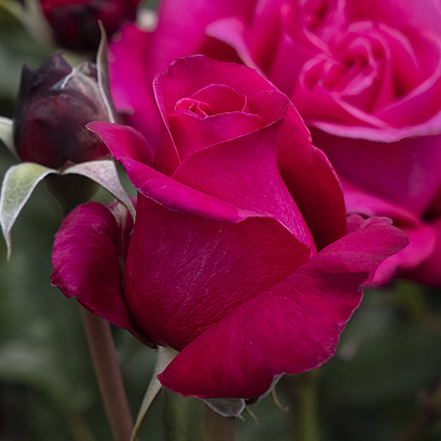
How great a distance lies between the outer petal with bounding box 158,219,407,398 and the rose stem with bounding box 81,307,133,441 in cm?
6

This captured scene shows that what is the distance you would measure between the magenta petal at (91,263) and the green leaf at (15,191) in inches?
0.8

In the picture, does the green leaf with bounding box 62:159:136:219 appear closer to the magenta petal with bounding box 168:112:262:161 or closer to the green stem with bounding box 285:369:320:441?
the magenta petal with bounding box 168:112:262:161

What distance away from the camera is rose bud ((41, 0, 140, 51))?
494mm

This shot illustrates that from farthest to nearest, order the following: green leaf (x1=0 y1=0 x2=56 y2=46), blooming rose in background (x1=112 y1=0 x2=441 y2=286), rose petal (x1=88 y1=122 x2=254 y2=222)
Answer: green leaf (x1=0 y1=0 x2=56 y2=46) → blooming rose in background (x1=112 y1=0 x2=441 y2=286) → rose petal (x1=88 y1=122 x2=254 y2=222)

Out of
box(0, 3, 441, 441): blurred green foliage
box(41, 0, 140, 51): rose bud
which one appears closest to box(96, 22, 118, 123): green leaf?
box(0, 3, 441, 441): blurred green foliage

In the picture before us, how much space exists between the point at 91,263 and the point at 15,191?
5 centimetres

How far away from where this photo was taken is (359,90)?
0.43m

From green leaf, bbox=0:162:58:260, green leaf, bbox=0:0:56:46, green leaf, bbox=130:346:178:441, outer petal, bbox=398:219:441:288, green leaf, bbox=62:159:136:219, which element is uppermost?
green leaf, bbox=62:159:136:219

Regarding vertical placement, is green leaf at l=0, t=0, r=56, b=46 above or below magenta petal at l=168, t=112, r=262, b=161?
below

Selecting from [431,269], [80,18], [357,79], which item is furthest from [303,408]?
[80,18]

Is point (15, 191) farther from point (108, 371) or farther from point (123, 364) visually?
point (123, 364)

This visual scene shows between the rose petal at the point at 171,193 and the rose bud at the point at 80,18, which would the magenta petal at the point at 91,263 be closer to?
the rose petal at the point at 171,193

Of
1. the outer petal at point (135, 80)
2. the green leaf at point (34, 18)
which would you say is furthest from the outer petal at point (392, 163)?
the green leaf at point (34, 18)

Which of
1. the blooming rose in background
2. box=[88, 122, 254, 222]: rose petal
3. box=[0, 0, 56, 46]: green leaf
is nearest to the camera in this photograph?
box=[88, 122, 254, 222]: rose petal
